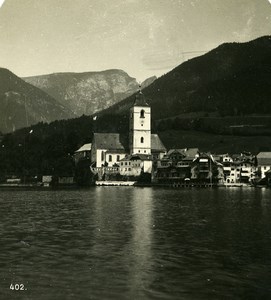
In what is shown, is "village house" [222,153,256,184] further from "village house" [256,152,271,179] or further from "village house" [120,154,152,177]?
"village house" [120,154,152,177]

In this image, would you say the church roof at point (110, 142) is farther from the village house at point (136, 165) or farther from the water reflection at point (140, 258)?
the water reflection at point (140, 258)

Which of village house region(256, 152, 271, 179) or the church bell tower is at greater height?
the church bell tower

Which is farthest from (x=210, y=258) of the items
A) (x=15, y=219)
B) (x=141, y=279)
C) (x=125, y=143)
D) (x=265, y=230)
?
(x=125, y=143)

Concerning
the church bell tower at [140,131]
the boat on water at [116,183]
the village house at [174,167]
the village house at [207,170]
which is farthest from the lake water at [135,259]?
the church bell tower at [140,131]

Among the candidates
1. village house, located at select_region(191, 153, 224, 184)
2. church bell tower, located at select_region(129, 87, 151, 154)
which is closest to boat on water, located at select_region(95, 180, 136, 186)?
church bell tower, located at select_region(129, 87, 151, 154)

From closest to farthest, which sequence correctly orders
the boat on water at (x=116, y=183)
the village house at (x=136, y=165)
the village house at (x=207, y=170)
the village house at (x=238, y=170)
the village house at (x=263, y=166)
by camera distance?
the village house at (x=207, y=170) < the village house at (x=238, y=170) < the village house at (x=263, y=166) < the boat on water at (x=116, y=183) < the village house at (x=136, y=165)

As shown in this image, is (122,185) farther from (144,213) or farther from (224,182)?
(144,213)

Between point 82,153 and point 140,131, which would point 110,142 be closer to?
point 140,131
